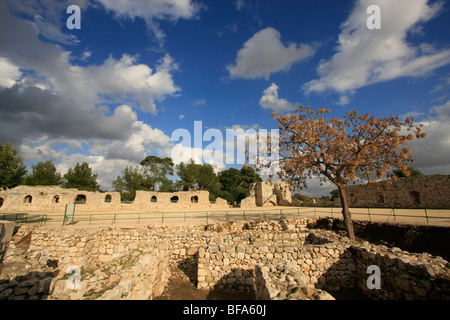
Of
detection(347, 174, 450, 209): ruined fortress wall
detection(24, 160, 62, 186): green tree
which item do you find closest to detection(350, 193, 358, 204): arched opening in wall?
detection(347, 174, 450, 209): ruined fortress wall

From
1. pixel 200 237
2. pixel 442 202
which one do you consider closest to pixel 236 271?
pixel 200 237

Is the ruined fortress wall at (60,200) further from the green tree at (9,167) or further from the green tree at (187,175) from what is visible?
the green tree at (187,175)

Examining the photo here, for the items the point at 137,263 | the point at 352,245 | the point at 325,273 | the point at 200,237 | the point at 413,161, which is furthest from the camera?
the point at 200,237

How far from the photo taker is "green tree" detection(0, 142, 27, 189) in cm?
2098

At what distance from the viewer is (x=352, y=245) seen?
7.82m

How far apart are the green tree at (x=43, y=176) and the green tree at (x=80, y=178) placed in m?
2.13

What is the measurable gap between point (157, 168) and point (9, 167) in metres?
30.5

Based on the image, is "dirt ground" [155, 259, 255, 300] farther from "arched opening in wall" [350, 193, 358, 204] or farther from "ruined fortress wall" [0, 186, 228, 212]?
"arched opening in wall" [350, 193, 358, 204]

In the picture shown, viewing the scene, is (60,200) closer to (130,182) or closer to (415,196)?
(130,182)

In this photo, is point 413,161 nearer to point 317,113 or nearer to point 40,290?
point 317,113

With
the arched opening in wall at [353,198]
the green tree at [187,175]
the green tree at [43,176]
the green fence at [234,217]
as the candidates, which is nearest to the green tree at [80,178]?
the green tree at [43,176]

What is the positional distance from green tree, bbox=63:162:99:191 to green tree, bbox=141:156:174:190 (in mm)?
12374

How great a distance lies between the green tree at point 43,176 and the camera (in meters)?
40.5
